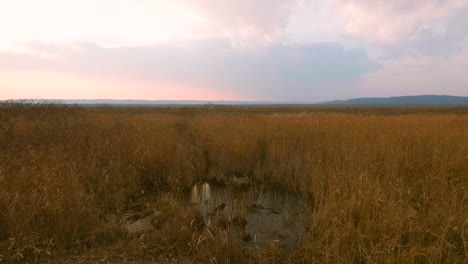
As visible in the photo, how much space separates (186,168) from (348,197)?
3.19m

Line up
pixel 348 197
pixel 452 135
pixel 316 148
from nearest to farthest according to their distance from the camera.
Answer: pixel 348 197 → pixel 316 148 → pixel 452 135

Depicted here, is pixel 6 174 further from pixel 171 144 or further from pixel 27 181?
pixel 171 144

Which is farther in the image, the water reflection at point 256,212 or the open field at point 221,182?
the water reflection at point 256,212

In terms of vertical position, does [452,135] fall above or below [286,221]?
above

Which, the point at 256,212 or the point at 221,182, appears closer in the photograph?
the point at 256,212

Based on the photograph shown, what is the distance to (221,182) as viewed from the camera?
193 inches

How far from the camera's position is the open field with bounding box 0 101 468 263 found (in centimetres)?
230

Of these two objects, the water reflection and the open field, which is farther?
the water reflection

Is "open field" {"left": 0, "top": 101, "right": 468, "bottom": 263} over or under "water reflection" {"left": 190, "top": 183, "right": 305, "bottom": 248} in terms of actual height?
over

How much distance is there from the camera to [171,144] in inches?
235

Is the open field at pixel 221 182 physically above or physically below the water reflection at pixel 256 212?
above

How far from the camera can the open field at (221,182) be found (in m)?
2.30

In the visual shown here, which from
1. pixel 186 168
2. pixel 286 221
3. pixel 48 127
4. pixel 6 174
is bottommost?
pixel 286 221

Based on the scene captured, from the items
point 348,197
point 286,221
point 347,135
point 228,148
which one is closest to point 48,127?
point 228,148
